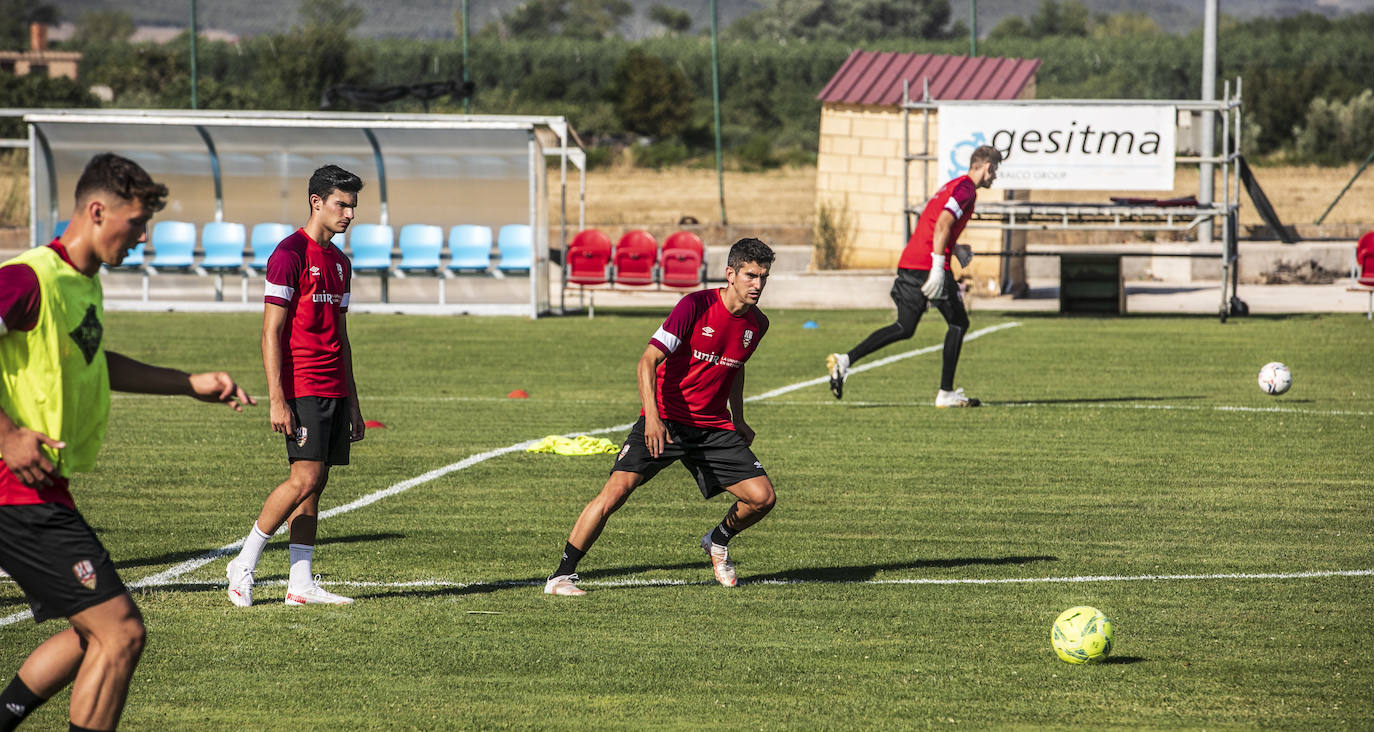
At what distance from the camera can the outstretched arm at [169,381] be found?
4.49m

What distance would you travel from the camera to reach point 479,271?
2377 centimetres

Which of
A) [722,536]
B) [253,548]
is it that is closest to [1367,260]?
[722,536]

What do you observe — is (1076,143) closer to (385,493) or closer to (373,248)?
(373,248)

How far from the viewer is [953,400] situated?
13414mm

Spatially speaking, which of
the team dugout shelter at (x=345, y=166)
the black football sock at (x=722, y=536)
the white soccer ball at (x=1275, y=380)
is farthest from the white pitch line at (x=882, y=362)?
the black football sock at (x=722, y=536)

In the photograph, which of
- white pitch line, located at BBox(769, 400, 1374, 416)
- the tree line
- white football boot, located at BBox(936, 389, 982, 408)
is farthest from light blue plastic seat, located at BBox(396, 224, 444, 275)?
the tree line

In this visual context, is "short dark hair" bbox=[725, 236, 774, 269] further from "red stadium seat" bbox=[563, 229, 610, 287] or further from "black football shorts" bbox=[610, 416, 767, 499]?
"red stadium seat" bbox=[563, 229, 610, 287]

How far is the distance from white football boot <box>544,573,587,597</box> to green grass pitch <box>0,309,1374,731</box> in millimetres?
74

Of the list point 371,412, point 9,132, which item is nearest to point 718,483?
point 371,412

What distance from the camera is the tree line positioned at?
5175cm

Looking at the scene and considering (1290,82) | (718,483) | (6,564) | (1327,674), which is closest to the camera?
(6,564)

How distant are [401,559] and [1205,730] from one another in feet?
13.4

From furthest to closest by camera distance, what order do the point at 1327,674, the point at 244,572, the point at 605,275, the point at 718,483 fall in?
the point at 605,275 → the point at 718,483 → the point at 244,572 → the point at 1327,674

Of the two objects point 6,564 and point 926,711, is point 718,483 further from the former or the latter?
point 6,564
